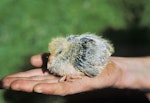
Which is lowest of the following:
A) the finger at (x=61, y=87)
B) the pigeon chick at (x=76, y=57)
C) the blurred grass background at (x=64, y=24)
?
the finger at (x=61, y=87)

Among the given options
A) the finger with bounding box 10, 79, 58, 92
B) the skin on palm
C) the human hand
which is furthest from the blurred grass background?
the finger with bounding box 10, 79, 58, 92

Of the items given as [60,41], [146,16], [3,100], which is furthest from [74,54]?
[146,16]

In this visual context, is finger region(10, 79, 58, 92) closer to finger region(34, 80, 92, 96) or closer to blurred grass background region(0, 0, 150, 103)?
finger region(34, 80, 92, 96)

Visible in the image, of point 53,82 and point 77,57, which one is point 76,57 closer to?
Answer: point 77,57

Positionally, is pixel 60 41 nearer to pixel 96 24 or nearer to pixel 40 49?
Result: pixel 40 49

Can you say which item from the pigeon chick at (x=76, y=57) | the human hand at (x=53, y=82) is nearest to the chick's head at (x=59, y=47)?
the pigeon chick at (x=76, y=57)

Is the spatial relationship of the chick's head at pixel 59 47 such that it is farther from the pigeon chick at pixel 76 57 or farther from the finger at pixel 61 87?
the finger at pixel 61 87

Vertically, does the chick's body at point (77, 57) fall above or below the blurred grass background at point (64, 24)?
below

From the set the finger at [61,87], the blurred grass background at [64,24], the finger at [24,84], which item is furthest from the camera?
the blurred grass background at [64,24]
